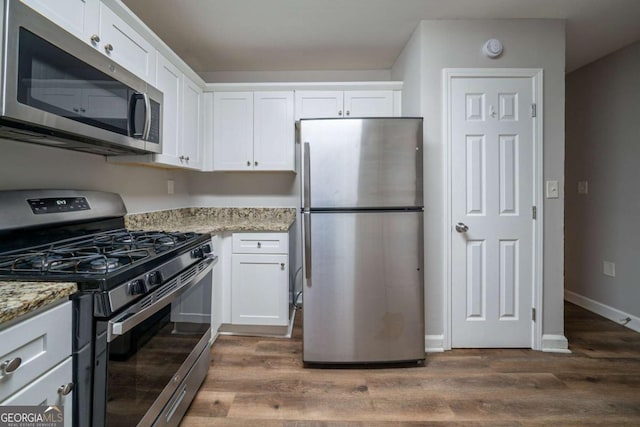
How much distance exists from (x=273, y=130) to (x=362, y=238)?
1.34 metres

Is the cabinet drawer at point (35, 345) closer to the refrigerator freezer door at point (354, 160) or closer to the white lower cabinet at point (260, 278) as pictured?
the refrigerator freezer door at point (354, 160)

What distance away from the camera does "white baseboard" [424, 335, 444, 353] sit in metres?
2.13

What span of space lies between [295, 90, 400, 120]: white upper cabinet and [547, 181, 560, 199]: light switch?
128 cm

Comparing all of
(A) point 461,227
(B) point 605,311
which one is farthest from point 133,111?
(B) point 605,311

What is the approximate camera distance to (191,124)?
Result: 7.67ft

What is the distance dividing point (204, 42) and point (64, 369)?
8.11ft

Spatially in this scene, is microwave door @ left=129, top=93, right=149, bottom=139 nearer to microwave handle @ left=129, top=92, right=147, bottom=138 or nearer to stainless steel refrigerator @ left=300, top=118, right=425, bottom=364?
microwave handle @ left=129, top=92, right=147, bottom=138

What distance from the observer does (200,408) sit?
5.10 feet

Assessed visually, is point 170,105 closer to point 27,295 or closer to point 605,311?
point 27,295

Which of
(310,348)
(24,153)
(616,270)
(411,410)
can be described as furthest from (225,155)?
(616,270)

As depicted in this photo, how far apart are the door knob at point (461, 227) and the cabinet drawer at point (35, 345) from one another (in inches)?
85.1

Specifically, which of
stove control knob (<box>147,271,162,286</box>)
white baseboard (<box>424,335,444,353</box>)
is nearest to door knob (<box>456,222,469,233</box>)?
white baseboard (<box>424,335,444,353</box>)

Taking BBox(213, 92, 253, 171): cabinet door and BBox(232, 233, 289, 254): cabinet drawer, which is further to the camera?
BBox(213, 92, 253, 171): cabinet door
